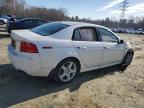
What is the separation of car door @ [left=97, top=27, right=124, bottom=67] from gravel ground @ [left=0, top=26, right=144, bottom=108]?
0.48m

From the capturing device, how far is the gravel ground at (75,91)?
462 cm

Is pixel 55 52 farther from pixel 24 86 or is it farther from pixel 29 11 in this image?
pixel 29 11

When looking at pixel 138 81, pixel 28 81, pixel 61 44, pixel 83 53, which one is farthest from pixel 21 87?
pixel 138 81

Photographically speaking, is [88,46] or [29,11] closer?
[88,46]

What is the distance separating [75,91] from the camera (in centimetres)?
534

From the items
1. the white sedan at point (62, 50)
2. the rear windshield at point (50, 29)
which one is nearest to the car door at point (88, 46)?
the white sedan at point (62, 50)

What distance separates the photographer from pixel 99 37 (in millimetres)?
6395

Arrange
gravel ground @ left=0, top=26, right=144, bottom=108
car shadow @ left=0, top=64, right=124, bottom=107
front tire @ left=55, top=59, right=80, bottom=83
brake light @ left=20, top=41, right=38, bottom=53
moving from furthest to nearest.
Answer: front tire @ left=55, top=59, right=80, bottom=83
brake light @ left=20, top=41, right=38, bottom=53
car shadow @ left=0, top=64, right=124, bottom=107
gravel ground @ left=0, top=26, right=144, bottom=108

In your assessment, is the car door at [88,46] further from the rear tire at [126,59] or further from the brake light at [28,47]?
the rear tire at [126,59]

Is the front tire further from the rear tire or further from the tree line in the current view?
the tree line

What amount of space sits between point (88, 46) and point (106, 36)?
106cm

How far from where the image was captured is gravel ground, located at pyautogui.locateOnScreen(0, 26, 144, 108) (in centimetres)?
462

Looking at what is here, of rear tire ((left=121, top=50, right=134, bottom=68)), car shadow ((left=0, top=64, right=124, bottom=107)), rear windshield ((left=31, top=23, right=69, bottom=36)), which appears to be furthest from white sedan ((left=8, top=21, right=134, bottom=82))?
rear tire ((left=121, top=50, right=134, bottom=68))

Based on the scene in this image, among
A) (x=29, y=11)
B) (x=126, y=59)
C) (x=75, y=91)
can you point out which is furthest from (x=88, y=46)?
(x=29, y=11)
